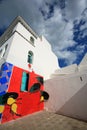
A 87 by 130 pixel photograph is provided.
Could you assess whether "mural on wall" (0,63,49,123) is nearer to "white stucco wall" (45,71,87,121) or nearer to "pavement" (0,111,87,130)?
"pavement" (0,111,87,130)

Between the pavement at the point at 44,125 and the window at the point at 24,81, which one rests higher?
the window at the point at 24,81

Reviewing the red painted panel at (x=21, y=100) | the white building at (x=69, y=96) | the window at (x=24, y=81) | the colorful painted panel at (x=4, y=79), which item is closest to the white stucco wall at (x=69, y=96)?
the white building at (x=69, y=96)

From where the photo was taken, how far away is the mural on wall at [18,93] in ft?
18.3

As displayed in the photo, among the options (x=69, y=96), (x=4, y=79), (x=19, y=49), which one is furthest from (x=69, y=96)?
(x=19, y=49)

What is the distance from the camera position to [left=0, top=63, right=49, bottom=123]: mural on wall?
5.57m

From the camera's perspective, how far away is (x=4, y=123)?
16.5ft

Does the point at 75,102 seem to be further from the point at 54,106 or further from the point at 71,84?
the point at 54,106

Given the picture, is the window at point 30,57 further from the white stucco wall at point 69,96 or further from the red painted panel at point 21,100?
the white stucco wall at point 69,96

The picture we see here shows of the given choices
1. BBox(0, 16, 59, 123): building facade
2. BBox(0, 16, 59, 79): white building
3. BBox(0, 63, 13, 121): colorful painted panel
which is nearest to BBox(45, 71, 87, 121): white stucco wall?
BBox(0, 16, 59, 123): building facade

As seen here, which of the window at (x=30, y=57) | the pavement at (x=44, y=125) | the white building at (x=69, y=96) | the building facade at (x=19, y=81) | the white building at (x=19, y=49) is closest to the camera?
the pavement at (x=44, y=125)

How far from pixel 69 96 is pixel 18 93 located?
3.58 meters

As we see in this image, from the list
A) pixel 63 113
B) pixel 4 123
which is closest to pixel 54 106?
pixel 63 113

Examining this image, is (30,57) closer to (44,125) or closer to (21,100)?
(21,100)

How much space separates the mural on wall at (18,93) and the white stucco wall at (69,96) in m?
0.86
